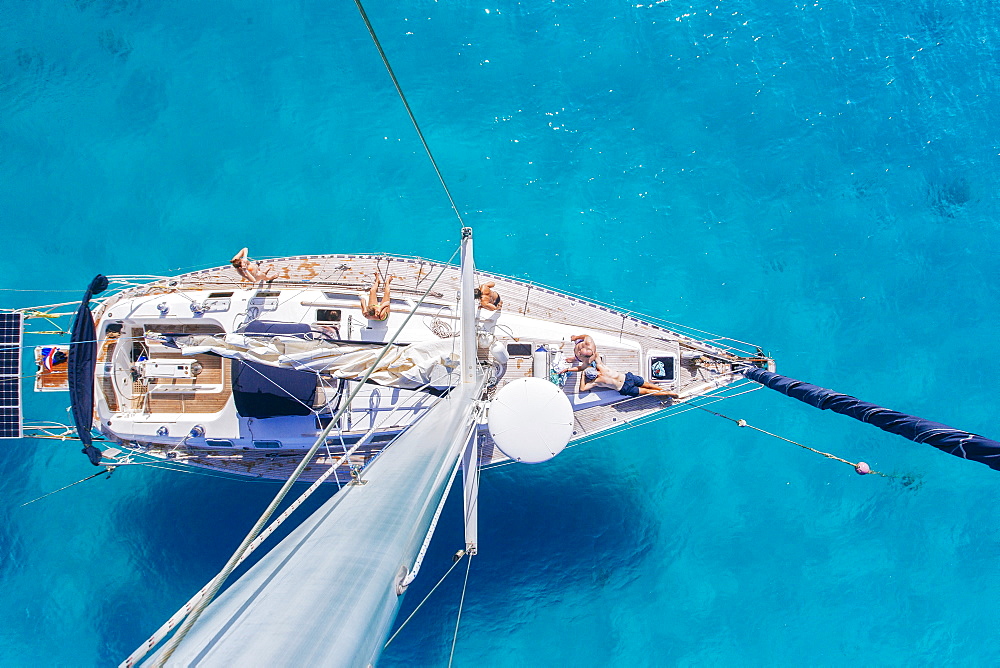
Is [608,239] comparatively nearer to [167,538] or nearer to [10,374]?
[10,374]

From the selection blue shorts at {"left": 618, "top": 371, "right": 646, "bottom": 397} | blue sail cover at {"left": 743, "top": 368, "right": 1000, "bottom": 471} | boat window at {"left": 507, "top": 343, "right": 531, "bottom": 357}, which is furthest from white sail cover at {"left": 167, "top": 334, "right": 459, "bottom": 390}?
blue sail cover at {"left": 743, "top": 368, "right": 1000, "bottom": 471}

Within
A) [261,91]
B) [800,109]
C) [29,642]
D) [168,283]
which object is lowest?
[29,642]

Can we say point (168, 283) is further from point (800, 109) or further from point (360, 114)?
point (800, 109)

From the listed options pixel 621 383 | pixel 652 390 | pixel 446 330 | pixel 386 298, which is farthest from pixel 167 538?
pixel 652 390

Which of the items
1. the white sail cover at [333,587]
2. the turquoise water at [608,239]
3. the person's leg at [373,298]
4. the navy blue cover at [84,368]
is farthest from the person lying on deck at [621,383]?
the navy blue cover at [84,368]

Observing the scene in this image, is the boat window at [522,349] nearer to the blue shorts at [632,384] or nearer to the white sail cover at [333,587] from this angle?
the blue shorts at [632,384]

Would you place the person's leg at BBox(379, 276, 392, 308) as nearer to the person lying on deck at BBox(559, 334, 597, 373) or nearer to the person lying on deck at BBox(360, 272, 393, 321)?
the person lying on deck at BBox(360, 272, 393, 321)

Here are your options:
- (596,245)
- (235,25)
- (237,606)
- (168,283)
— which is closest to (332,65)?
(235,25)
